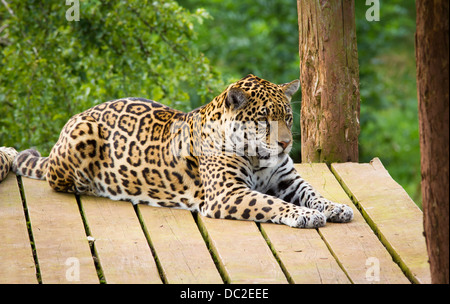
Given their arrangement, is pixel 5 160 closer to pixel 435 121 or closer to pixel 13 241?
pixel 13 241

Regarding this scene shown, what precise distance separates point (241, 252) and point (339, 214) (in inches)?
41.3

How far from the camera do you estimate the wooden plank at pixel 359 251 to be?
16.0 ft

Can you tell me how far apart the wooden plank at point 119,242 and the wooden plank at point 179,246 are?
0.09m

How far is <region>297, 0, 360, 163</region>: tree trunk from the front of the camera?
7387 millimetres

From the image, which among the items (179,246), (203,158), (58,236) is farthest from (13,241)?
(203,158)

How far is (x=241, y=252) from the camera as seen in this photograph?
5336mm

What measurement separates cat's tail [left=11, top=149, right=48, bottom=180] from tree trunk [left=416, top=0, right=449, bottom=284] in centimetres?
421

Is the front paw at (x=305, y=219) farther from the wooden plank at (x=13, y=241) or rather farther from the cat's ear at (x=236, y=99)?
the wooden plank at (x=13, y=241)

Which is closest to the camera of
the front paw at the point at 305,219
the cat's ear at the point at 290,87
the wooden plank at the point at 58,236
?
the wooden plank at the point at 58,236

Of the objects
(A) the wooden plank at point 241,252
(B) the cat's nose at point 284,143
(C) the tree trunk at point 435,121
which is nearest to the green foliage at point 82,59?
(B) the cat's nose at point 284,143

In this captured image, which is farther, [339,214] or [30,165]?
[30,165]

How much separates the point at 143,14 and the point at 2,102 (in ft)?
7.50

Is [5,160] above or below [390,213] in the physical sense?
above

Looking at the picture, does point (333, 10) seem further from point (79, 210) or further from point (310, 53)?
point (79, 210)
